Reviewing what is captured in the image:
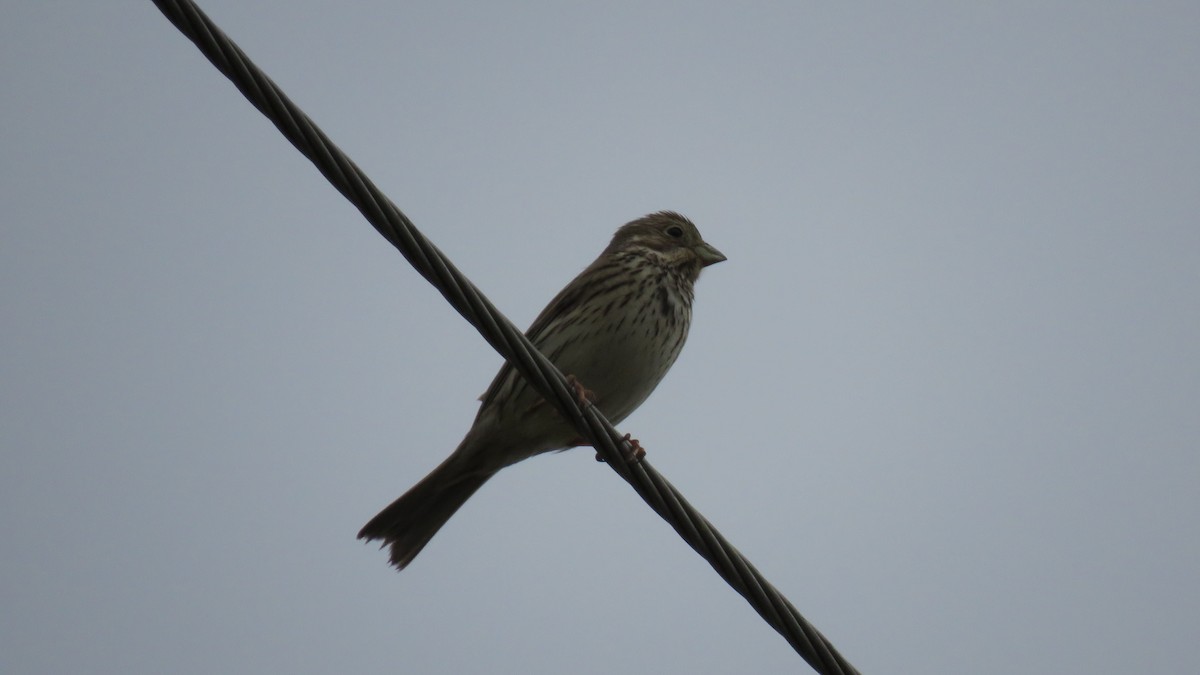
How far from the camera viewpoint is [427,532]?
604 centimetres

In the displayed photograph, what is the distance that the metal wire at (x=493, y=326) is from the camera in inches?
114

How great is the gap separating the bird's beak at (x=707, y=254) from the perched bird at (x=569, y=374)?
0.58m

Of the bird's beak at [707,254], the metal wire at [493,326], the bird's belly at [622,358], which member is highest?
the bird's beak at [707,254]

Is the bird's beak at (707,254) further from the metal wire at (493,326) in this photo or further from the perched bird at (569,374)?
the metal wire at (493,326)

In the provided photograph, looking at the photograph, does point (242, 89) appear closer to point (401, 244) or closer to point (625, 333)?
point (401, 244)

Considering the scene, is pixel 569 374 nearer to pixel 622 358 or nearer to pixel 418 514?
pixel 622 358

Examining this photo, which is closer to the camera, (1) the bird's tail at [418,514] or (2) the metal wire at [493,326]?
(2) the metal wire at [493,326]

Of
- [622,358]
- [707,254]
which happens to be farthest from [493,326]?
[707,254]

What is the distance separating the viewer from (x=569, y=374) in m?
5.76

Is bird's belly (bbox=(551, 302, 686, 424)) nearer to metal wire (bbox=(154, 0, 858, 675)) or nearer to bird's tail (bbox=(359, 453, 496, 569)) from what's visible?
bird's tail (bbox=(359, 453, 496, 569))

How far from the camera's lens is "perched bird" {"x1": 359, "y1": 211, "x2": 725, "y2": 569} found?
5.84 meters

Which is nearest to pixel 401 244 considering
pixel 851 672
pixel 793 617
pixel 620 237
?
pixel 793 617

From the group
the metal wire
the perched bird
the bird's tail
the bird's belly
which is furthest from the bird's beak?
the metal wire

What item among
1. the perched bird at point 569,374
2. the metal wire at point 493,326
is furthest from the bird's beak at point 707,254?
the metal wire at point 493,326
